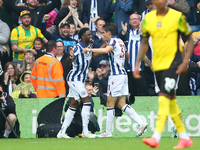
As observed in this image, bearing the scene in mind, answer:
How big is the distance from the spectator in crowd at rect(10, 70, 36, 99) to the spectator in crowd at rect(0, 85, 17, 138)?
33.9 inches

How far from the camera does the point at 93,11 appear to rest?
14.4m

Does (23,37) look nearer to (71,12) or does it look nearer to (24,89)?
(71,12)

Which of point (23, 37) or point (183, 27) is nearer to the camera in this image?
point (183, 27)

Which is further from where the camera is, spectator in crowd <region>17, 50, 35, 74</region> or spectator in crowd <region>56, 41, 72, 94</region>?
spectator in crowd <region>17, 50, 35, 74</region>

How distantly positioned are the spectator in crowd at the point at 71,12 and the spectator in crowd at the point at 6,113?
4.14 meters

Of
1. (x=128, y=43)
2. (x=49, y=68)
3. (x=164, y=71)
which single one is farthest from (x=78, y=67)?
(x=164, y=71)

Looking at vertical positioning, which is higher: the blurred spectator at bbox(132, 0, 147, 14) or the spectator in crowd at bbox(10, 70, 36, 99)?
the blurred spectator at bbox(132, 0, 147, 14)

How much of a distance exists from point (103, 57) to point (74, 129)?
303 centimetres

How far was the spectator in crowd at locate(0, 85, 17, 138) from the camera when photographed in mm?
10867

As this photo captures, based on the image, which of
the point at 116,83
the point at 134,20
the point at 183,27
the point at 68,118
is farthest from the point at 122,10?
the point at 183,27

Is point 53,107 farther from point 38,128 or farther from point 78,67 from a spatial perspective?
point 78,67

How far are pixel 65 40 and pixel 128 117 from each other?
346 centimetres

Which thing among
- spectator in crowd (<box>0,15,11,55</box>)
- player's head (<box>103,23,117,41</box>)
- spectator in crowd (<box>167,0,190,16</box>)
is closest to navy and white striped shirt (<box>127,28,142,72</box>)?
spectator in crowd (<box>167,0,190,16</box>)

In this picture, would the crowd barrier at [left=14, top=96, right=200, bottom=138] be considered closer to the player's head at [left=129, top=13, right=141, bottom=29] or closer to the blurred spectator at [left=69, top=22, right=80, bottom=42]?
the player's head at [left=129, top=13, right=141, bottom=29]
